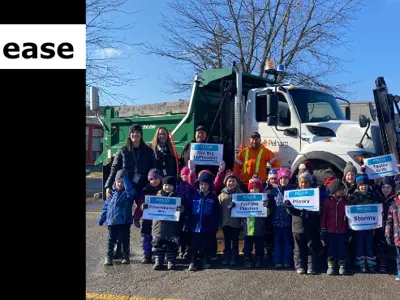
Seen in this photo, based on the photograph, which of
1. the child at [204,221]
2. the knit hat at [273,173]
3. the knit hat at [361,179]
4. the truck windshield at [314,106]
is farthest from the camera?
the truck windshield at [314,106]

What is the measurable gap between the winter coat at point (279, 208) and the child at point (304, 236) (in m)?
0.13

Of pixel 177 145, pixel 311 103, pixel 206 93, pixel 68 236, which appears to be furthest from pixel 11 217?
pixel 311 103

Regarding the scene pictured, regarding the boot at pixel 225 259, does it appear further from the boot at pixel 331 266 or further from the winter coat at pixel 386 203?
the winter coat at pixel 386 203

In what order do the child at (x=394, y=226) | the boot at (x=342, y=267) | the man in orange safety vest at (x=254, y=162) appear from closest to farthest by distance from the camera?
the child at (x=394, y=226) → the boot at (x=342, y=267) → the man in orange safety vest at (x=254, y=162)

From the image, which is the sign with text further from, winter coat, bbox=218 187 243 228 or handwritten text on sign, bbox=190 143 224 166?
handwritten text on sign, bbox=190 143 224 166

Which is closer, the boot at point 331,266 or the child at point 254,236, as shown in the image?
the boot at point 331,266

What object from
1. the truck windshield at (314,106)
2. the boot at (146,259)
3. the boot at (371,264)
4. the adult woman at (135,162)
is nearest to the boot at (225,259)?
the boot at (146,259)

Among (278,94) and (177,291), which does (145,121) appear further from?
(177,291)

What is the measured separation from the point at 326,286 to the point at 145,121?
16.6 feet

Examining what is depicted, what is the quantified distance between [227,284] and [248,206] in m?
1.09

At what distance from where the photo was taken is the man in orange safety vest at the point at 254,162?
601cm

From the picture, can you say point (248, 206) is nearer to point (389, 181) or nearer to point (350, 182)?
point (350, 182)

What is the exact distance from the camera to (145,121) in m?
8.26

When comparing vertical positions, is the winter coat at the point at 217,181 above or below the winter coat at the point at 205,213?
above
